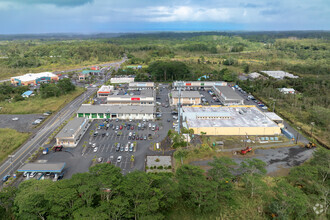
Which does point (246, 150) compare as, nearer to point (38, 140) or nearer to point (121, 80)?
point (38, 140)

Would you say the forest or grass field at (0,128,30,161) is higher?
the forest

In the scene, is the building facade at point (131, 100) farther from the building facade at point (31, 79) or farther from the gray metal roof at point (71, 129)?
the building facade at point (31, 79)

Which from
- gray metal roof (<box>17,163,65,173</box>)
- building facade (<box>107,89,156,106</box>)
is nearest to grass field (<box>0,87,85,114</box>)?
building facade (<box>107,89,156,106</box>)

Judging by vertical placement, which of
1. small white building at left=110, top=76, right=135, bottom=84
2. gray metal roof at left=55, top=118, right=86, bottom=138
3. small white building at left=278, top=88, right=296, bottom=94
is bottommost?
gray metal roof at left=55, top=118, right=86, bottom=138

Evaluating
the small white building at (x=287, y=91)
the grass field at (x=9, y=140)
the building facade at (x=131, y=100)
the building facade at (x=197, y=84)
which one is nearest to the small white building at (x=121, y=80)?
the building facade at (x=197, y=84)

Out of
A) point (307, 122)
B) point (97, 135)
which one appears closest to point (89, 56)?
point (97, 135)

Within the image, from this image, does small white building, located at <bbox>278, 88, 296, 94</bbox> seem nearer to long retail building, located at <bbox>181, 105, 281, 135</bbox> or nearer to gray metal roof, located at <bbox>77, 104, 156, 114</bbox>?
long retail building, located at <bbox>181, 105, 281, 135</bbox>
